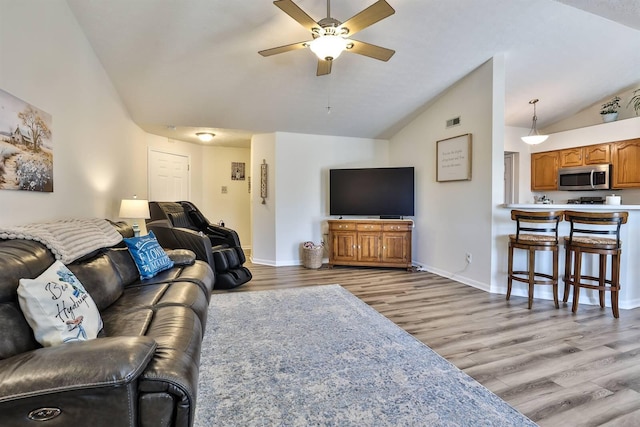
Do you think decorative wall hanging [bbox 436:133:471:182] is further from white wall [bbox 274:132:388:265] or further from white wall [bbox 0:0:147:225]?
white wall [bbox 0:0:147:225]

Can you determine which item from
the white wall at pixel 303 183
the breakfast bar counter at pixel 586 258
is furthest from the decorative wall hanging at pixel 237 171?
the breakfast bar counter at pixel 586 258

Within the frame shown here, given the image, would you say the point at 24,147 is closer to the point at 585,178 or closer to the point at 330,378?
the point at 330,378

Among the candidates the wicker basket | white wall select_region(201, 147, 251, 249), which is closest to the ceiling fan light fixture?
the wicker basket

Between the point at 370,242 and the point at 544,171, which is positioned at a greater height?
the point at 544,171

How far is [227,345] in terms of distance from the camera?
2283 millimetres

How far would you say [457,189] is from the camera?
167 inches

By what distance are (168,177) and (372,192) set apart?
3.59 m

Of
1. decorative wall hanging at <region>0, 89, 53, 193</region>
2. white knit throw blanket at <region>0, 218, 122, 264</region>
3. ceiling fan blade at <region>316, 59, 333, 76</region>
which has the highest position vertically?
ceiling fan blade at <region>316, 59, 333, 76</region>

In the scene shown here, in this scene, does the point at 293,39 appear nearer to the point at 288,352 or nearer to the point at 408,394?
the point at 288,352

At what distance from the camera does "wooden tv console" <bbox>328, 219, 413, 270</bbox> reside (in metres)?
4.82

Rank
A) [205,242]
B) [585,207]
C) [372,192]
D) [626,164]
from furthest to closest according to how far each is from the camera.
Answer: [372,192] → [626,164] → [205,242] → [585,207]

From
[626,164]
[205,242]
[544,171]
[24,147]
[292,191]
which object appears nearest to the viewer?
[24,147]

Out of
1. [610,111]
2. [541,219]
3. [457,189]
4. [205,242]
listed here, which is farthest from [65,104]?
[610,111]

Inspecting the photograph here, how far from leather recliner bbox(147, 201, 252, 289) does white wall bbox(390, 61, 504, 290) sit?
2.74m
